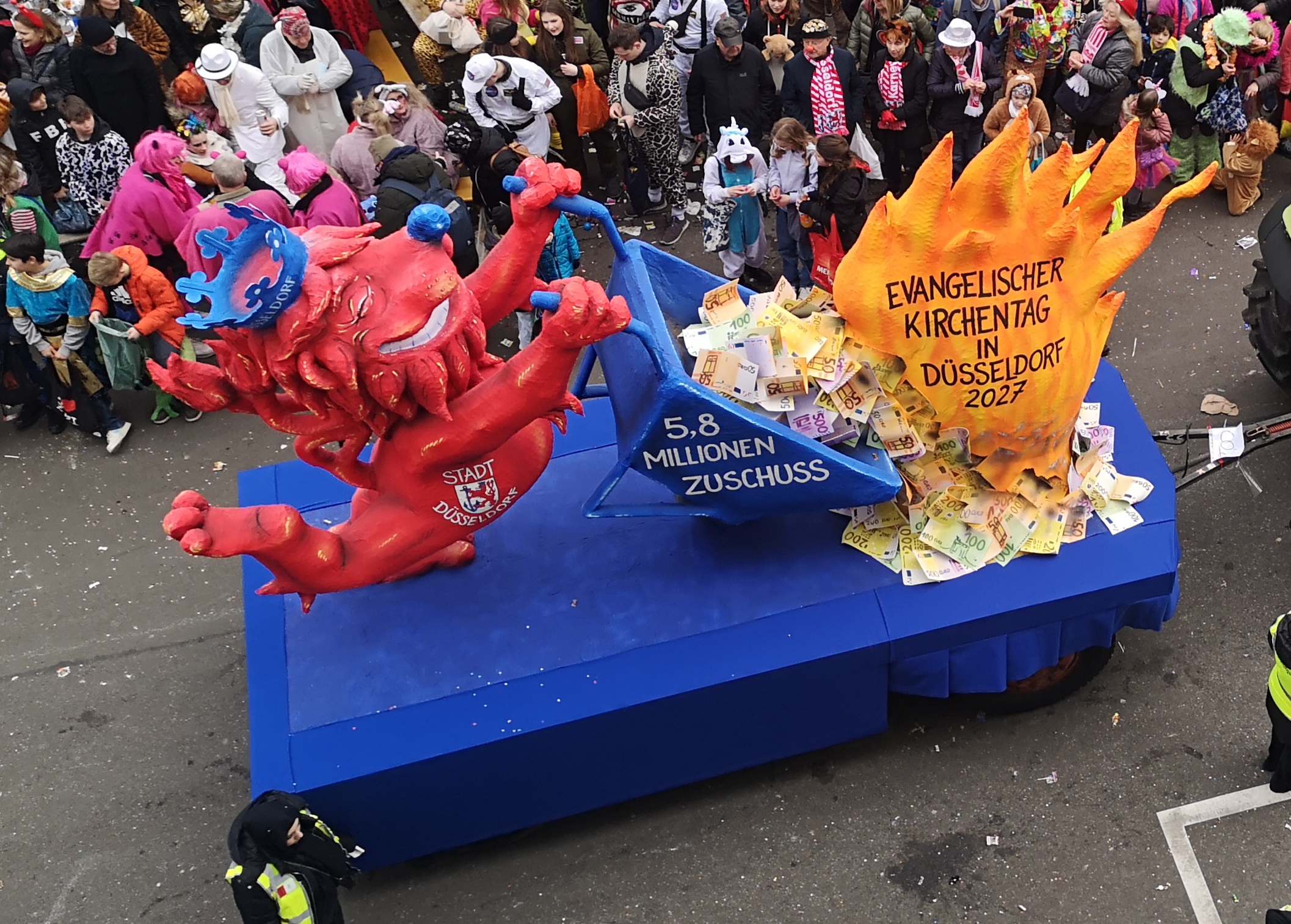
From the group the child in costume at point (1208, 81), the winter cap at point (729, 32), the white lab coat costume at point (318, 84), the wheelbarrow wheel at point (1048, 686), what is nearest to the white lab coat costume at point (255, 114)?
the white lab coat costume at point (318, 84)

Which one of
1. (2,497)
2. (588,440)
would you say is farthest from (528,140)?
(2,497)

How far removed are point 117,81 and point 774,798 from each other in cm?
650

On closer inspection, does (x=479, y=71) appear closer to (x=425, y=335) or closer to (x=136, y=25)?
(x=136, y=25)

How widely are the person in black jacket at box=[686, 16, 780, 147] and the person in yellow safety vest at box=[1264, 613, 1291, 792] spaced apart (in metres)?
4.85

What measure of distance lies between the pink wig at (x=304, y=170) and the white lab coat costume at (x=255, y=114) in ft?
3.17

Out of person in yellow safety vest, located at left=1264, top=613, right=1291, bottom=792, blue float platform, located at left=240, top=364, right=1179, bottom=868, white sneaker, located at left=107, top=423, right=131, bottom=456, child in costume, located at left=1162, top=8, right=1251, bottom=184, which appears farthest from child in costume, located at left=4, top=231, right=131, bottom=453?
child in costume, located at left=1162, top=8, right=1251, bottom=184

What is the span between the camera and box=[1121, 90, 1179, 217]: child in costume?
7.61 meters

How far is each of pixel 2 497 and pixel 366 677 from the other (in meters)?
3.78

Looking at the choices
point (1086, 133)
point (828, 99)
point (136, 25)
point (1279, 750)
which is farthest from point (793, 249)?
point (136, 25)

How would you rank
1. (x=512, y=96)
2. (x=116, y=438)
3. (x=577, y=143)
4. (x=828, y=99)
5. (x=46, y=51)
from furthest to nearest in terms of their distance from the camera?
1. (x=577, y=143)
2. (x=46, y=51)
3. (x=828, y=99)
4. (x=512, y=96)
5. (x=116, y=438)

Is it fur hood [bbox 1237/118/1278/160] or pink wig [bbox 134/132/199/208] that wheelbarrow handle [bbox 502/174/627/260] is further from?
fur hood [bbox 1237/118/1278/160]

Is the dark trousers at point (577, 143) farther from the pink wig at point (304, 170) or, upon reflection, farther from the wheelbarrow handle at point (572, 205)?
the wheelbarrow handle at point (572, 205)

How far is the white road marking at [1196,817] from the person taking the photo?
4.39m

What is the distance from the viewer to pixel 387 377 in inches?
144
